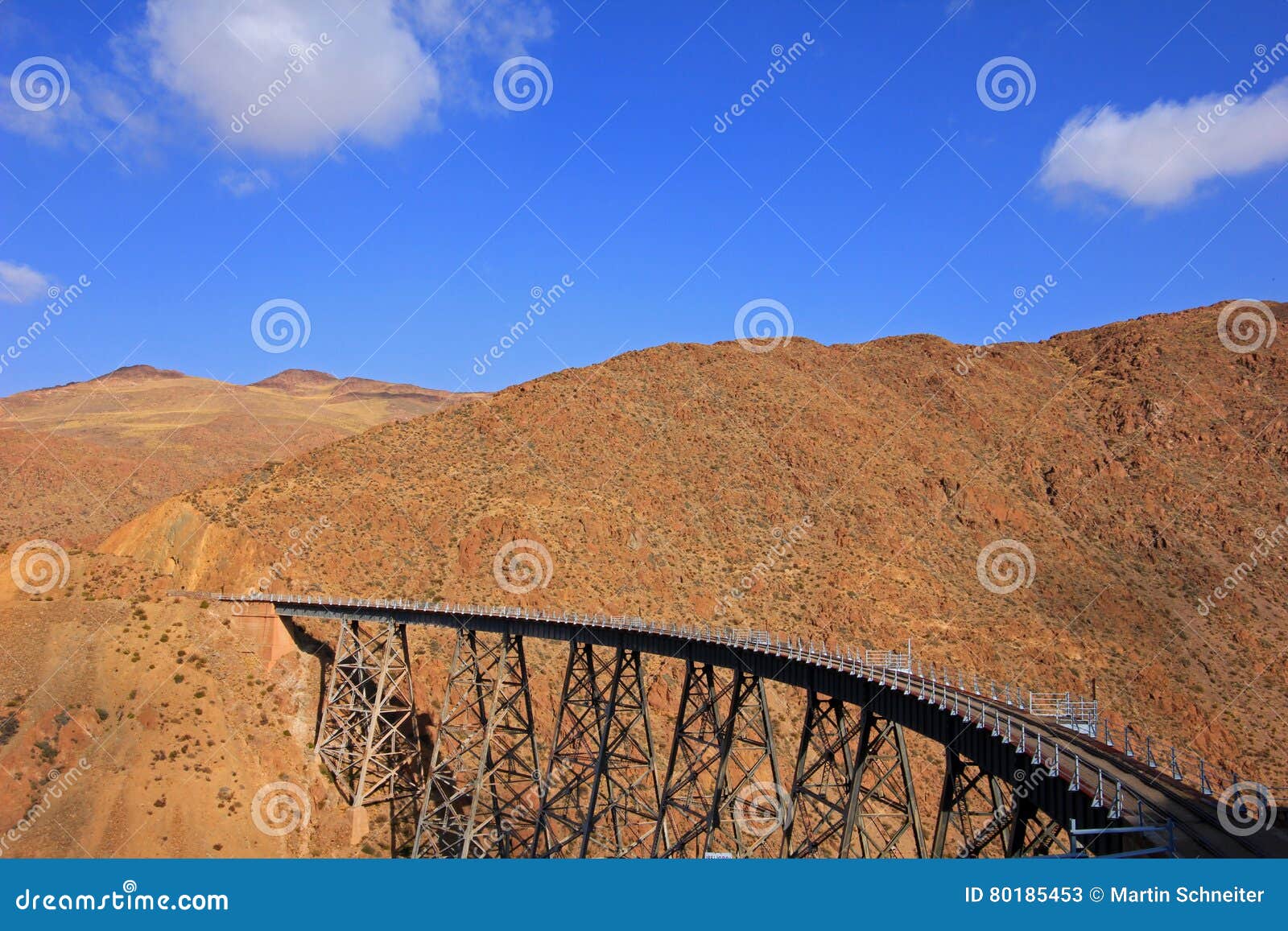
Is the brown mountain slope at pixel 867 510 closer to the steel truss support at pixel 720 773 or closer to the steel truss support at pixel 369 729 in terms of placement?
the steel truss support at pixel 369 729

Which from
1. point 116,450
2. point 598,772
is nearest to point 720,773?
point 598,772

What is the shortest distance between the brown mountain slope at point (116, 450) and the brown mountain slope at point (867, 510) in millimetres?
23062

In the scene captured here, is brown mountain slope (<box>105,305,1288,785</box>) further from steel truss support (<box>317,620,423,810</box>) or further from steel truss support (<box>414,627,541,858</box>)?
steel truss support (<box>414,627,541,858</box>)

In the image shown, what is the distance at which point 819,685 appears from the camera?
30.2 metres

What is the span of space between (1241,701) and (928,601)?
1888 centimetres

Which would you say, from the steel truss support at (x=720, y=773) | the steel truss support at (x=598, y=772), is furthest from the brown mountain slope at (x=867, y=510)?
the steel truss support at (x=720, y=773)

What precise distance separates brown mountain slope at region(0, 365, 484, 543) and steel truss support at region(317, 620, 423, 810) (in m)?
33.8

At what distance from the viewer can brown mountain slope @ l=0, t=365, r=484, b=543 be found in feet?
333

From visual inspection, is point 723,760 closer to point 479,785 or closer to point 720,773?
point 720,773

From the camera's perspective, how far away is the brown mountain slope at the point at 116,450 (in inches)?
3996

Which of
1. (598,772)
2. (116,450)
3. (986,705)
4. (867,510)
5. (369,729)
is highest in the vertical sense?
(116,450)

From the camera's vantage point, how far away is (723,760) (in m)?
32.8

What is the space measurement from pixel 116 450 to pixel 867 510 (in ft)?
323

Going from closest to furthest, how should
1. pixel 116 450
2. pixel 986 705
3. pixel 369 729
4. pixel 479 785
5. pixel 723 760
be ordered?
pixel 986 705, pixel 723 760, pixel 479 785, pixel 369 729, pixel 116 450
